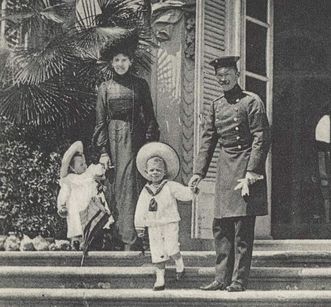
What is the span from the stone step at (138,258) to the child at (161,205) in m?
0.64

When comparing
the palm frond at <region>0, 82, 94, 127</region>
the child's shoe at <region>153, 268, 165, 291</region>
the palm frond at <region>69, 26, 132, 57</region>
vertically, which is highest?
the palm frond at <region>69, 26, 132, 57</region>

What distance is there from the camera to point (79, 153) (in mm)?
7559

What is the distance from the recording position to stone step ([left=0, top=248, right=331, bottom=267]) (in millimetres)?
6832

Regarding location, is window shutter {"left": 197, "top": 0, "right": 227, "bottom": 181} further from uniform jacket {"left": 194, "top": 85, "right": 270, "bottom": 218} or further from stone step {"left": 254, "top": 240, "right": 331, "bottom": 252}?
uniform jacket {"left": 194, "top": 85, "right": 270, "bottom": 218}

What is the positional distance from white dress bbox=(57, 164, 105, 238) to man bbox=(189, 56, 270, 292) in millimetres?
1499

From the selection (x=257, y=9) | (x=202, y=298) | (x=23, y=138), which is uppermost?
(x=257, y=9)

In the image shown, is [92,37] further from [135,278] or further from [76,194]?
[135,278]

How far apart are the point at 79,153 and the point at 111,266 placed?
1.14 metres

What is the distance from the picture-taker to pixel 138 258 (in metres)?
7.00

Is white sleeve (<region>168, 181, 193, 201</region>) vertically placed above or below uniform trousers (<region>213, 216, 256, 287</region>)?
above

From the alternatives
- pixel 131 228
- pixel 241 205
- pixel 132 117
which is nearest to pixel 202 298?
pixel 241 205

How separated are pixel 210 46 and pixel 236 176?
2.20m

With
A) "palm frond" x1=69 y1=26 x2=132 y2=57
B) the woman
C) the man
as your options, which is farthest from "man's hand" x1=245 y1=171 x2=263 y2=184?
"palm frond" x1=69 y1=26 x2=132 y2=57

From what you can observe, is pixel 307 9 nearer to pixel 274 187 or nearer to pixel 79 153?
pixel 274 187
